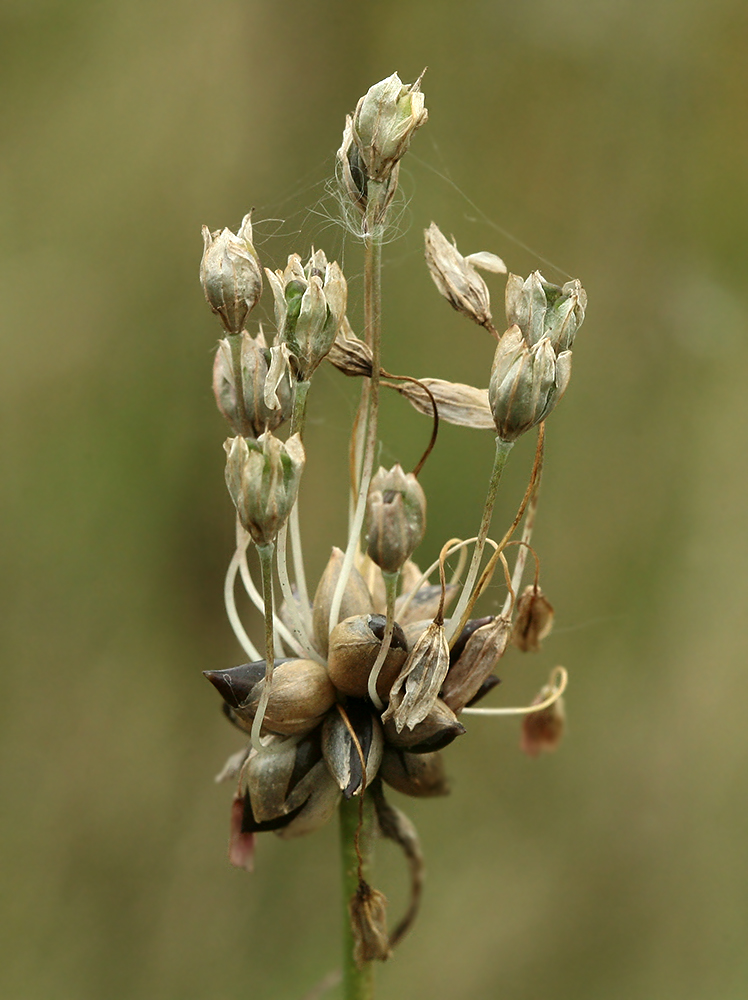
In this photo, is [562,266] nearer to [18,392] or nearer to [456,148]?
[456,148]

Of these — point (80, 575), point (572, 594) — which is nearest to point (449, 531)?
point (572, 594)

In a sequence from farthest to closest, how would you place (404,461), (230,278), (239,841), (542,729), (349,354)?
1. (404,461)
2. (542,729)
3. (239,841)
4. (349,354)
5. (230,278)

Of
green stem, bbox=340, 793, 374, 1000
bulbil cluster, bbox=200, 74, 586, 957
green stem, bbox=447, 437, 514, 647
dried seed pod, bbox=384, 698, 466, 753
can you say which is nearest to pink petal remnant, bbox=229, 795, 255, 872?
bulbil cluster, bbox=200, 74, 586, 957

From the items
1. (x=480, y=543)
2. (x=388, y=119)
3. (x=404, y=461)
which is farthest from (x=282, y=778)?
(x=404, y=461)

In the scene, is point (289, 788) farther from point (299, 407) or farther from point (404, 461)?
point (404, 461)

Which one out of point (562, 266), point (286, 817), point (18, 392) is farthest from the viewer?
point (562, 266)

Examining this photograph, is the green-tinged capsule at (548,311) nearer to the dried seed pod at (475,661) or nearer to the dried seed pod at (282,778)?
the dried seed pod at (475,661)

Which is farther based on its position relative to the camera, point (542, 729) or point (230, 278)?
point (542, 729)
